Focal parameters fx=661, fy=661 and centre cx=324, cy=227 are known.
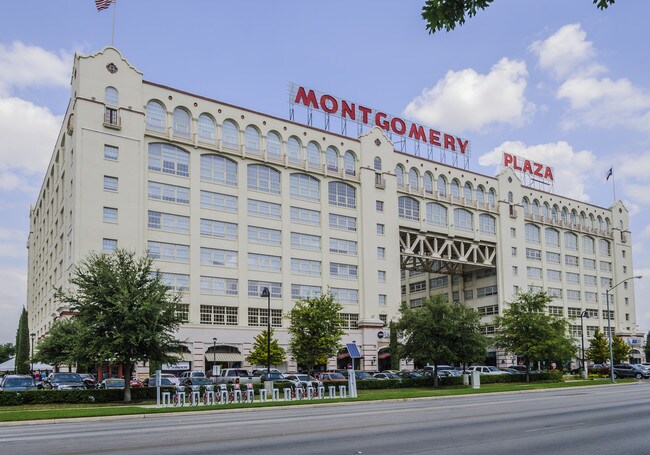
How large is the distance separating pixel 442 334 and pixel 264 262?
2132 centimetres

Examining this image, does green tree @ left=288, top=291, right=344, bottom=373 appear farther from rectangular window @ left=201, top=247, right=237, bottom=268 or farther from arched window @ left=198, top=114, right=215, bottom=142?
arched window @ left=198, top=114, right=215, bottom=142

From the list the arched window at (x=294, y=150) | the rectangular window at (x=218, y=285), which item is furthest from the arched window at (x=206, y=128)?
the rectangular window at (x=218, y=285)

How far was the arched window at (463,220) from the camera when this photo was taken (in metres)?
86.4

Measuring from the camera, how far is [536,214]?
97.8 m

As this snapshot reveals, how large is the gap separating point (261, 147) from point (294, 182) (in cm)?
537

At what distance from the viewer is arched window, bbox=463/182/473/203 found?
3467 inches

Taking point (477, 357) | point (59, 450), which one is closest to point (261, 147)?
point (477, 357)

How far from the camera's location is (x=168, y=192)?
62.4 meters

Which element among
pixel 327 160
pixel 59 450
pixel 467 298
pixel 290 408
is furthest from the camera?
pixel 467 298

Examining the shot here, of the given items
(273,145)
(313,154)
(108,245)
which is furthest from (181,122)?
(313,154)

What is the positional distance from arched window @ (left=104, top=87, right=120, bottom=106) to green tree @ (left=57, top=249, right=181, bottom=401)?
24434 mm

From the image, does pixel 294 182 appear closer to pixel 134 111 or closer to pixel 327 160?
pixel 327 160

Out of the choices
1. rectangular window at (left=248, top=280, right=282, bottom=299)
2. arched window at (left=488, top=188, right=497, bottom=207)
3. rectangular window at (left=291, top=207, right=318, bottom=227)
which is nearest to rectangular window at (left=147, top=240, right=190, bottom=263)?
rectangular window at (left=248, top=280, right=282, bottom=299)

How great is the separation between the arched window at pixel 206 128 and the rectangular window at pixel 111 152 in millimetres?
8837
